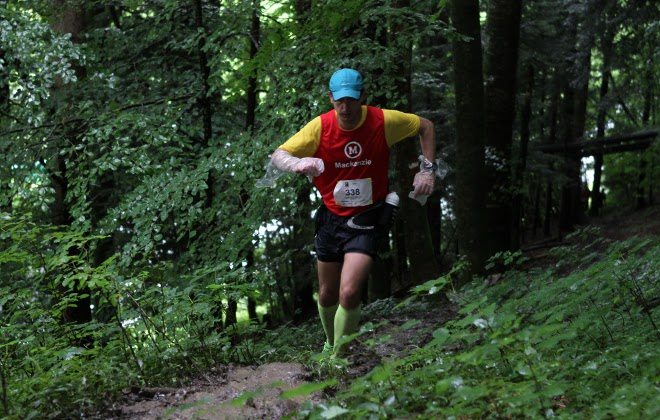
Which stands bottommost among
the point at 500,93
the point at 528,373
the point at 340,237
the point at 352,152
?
the point at 528,373

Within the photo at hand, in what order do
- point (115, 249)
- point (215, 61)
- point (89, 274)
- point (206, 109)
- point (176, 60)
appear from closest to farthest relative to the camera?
point (89, 274)
point (215, 61)
point (206, 109)
point (176, 60)
point (115, 249)

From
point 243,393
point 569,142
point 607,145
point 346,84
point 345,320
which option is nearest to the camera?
point 243,393

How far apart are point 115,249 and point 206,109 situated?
484cm

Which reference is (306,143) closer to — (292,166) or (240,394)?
(292,166)

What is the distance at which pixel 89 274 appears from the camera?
5.69 meters

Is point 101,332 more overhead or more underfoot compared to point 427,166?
more underfoot

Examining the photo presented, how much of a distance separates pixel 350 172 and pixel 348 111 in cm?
48

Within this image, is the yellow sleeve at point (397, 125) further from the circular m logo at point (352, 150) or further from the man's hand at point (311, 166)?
the man's hand at point (311, 166)

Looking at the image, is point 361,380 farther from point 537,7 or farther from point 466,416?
point 537,7

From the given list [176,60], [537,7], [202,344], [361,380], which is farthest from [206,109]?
[537,7]

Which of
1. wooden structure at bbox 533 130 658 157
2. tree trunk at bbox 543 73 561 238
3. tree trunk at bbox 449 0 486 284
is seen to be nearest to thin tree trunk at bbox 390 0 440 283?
tree trunk at bbox 449 0 486 284

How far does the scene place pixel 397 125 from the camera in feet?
21.7

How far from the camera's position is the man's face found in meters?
6.29

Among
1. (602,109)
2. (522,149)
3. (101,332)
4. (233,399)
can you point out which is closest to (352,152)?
(101,332)
